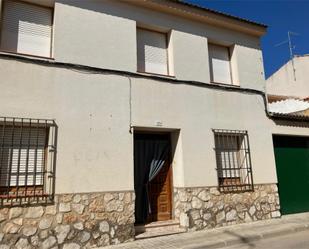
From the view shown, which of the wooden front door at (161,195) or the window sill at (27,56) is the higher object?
the window sill at (27,56)

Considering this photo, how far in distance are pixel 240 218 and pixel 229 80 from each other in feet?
13.7

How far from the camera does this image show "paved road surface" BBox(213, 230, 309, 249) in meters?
6.03

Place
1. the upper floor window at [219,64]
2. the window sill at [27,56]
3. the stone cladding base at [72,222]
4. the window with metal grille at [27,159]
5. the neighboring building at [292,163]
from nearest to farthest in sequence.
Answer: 1. the stone cladding base at [72,222]
2. the window with metal grille at [27,159]
3. the window sill at [27,56]
4. the upper floor window at [219,64]
5. the neighboring building at [292,163]

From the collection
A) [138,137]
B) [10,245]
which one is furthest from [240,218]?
[10,245]

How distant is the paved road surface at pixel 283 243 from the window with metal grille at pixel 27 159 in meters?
4.27

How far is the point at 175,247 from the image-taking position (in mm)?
5863

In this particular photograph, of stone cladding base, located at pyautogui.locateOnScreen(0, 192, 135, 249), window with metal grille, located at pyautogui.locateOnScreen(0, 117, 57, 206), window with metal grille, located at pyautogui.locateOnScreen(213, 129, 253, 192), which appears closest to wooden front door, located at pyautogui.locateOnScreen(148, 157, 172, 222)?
stone cladding base, located at pyautogui.locateOnScreen(0, 192, 135, 249)

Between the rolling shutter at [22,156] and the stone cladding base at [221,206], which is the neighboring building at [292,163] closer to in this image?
the stone cladding base at [221,206]

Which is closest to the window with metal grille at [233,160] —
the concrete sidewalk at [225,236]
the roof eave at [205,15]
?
the concrete sidewalk at [225,236]

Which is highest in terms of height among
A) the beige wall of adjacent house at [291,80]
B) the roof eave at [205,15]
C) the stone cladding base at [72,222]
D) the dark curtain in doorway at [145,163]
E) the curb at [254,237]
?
the beige wall of adjacent house at [291,80]

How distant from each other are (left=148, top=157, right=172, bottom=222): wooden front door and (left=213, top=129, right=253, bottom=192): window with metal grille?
1.50 m

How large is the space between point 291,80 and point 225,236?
12.6 metres

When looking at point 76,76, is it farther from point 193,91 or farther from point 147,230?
point 147,230

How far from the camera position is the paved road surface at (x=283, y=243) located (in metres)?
6.03
